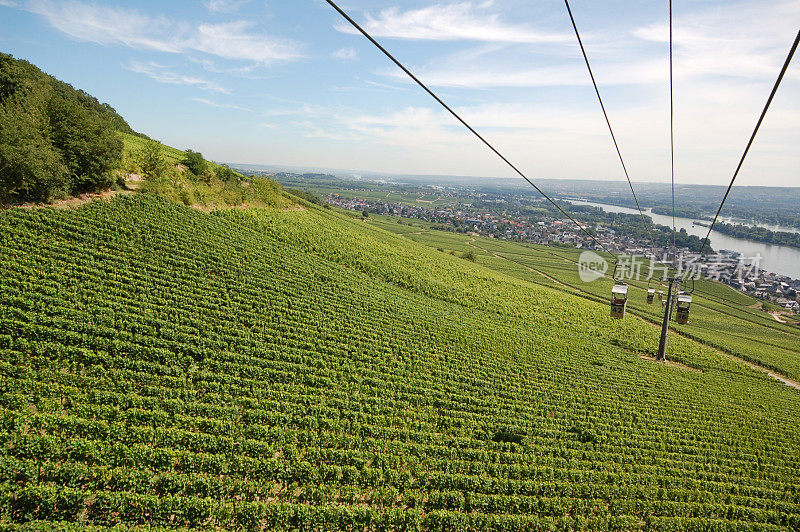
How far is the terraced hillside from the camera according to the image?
10930 mm

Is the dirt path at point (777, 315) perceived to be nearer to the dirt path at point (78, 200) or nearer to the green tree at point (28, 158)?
the dirt path at point (78, 200)

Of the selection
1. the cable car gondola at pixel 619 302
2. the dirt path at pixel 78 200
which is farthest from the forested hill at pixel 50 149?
the cable car gondola at pixel 619 302

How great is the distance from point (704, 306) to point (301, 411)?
79.8m

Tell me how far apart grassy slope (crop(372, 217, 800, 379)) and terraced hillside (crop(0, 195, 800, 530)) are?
53.6 feet

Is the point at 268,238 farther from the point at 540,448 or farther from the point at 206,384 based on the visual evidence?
the point at 540,448

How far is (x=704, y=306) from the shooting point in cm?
6619

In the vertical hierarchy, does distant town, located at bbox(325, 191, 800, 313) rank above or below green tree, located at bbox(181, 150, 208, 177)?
below

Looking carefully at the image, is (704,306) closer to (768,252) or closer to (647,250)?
(647,250)

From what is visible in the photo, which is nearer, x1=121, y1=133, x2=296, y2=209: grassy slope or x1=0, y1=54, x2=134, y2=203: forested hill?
x1=0, y1=54, x2=134, y2=203: forested hill

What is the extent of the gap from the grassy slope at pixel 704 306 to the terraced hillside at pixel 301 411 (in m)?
16.3

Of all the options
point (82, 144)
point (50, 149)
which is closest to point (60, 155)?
point (50, 149)

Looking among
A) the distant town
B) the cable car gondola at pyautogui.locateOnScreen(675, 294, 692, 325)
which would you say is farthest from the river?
the cable car gondola at pyautogui.locateOnScreen(675, 294, 692, 325)

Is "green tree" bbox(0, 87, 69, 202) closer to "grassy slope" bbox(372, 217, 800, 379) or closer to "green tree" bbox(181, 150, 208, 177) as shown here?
"green tree" bbox(181, 150, 208, 177)

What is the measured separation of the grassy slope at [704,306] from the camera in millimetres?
41062
